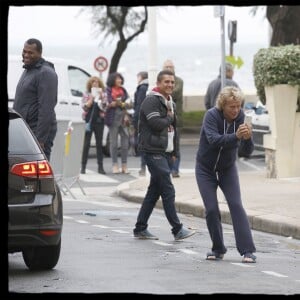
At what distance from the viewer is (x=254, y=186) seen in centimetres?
1884

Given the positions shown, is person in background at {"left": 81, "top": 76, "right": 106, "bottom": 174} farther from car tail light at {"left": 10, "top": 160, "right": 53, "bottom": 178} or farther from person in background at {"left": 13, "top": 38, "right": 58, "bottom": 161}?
car tail light at {"left": 10, "top": 160, "right": 53, "bottom": 178}

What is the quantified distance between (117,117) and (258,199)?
6422 millimetres

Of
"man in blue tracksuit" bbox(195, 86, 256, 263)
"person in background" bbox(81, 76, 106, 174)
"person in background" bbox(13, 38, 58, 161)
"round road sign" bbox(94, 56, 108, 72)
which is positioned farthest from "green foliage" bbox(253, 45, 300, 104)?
"round road sign" bbox(94, 56, 108, 72)

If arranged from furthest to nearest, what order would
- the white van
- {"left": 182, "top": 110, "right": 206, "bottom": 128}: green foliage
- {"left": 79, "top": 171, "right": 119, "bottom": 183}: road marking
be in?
{"left": 182, "top": 110, "right": 206, "bottom": 128}: green foliage < the white van < {"left": 79, "top": 171, "right": 119, "bottom": 183}: road marking

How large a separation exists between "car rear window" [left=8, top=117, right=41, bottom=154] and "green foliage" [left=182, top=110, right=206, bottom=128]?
2653 centimetres

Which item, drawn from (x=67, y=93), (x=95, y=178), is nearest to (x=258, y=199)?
(x=95, y=178)

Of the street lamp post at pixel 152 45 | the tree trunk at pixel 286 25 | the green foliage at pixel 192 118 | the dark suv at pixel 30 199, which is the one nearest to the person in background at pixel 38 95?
the dark suv at pixel 30 199

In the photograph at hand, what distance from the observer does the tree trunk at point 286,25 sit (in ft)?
105

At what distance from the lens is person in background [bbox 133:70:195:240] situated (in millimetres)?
13445

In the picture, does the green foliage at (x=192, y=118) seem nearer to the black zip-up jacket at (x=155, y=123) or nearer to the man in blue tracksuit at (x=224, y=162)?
the black zip-up jacket at (x=155, y=123)

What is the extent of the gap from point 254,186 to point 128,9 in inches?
1070
